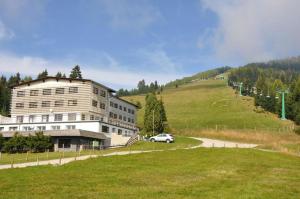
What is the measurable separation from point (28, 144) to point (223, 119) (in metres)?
87.2

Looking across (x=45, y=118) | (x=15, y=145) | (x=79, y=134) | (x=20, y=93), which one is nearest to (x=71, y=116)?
(x=45, y=118)

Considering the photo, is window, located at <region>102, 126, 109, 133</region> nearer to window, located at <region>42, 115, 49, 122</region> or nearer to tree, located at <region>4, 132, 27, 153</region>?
window, located at <region>42, 115, 49, 122</region>

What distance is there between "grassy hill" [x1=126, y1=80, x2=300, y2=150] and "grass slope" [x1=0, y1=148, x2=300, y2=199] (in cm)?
4135

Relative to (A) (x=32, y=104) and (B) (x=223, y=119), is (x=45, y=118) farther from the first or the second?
(B) (x=223, y=119)

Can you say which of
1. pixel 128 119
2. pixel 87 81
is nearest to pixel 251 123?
pixel 128 119

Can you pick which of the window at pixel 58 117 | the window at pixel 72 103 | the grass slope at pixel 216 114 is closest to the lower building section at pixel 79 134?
the window at pixel 58 117

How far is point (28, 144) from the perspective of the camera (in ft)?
214

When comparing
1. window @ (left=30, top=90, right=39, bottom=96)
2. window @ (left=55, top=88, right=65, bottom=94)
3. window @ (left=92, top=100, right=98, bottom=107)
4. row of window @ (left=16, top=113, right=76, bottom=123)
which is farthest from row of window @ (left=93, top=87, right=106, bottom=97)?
window @ (left=30, top=90, right=39, bottom=96)

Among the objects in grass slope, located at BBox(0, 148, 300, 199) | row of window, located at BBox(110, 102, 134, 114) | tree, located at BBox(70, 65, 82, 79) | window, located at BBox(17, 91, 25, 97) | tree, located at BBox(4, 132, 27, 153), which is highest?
tree, located at BBox(70, 65, 82, 79)

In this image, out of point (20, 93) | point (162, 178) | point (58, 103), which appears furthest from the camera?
point (20, 93)

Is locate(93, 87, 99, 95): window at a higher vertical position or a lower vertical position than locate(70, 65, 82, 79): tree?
lower

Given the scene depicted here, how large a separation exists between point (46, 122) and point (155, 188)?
185 feet

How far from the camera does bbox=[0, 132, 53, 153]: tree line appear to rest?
65812 mm

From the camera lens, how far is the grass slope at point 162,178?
24.1 metres
